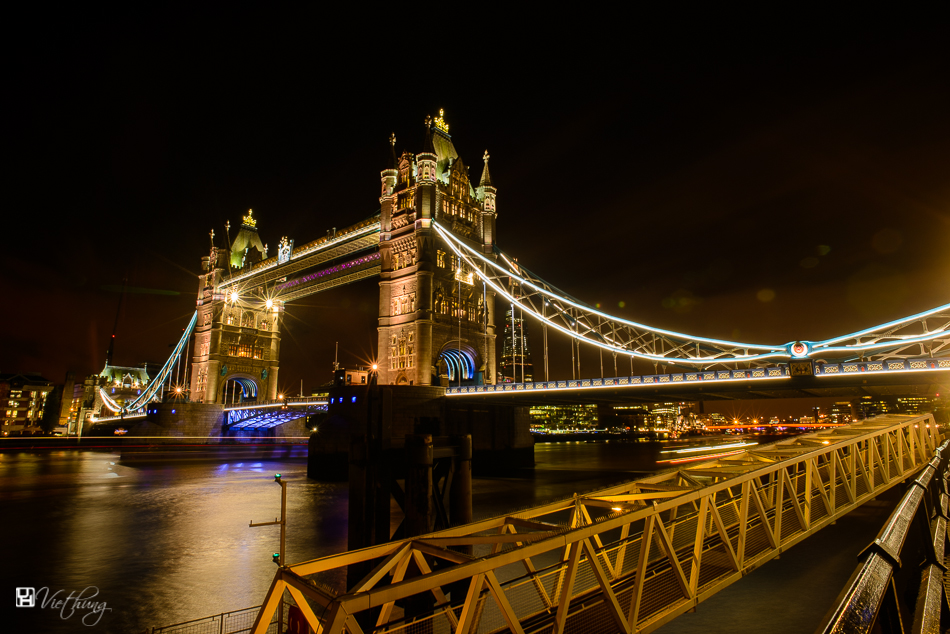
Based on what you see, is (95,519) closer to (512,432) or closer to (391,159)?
(512,432)

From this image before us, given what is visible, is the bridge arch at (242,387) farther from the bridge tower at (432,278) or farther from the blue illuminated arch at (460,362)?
the blue illuminated arch at (460,362)

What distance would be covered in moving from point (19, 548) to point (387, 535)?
45.9 feet

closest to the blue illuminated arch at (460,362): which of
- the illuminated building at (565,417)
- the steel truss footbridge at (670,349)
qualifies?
the steel truss footbridge at (670,349)

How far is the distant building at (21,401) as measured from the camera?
111m

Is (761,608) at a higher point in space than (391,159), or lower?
lower

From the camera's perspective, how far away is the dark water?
11.9 meters

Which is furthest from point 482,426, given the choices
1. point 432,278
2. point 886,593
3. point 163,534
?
point 886,593

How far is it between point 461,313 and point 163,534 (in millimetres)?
31717

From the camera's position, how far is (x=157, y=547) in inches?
672

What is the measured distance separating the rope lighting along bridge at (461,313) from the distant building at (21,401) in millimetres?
71357

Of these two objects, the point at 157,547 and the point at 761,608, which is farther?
the point at 157,547

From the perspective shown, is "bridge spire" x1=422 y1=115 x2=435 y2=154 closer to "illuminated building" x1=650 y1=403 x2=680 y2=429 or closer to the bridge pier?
the bridge pier

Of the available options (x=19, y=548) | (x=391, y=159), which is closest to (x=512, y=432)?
(x=391, y=159)

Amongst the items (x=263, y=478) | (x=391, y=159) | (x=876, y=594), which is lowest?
(x=263, y=478)
